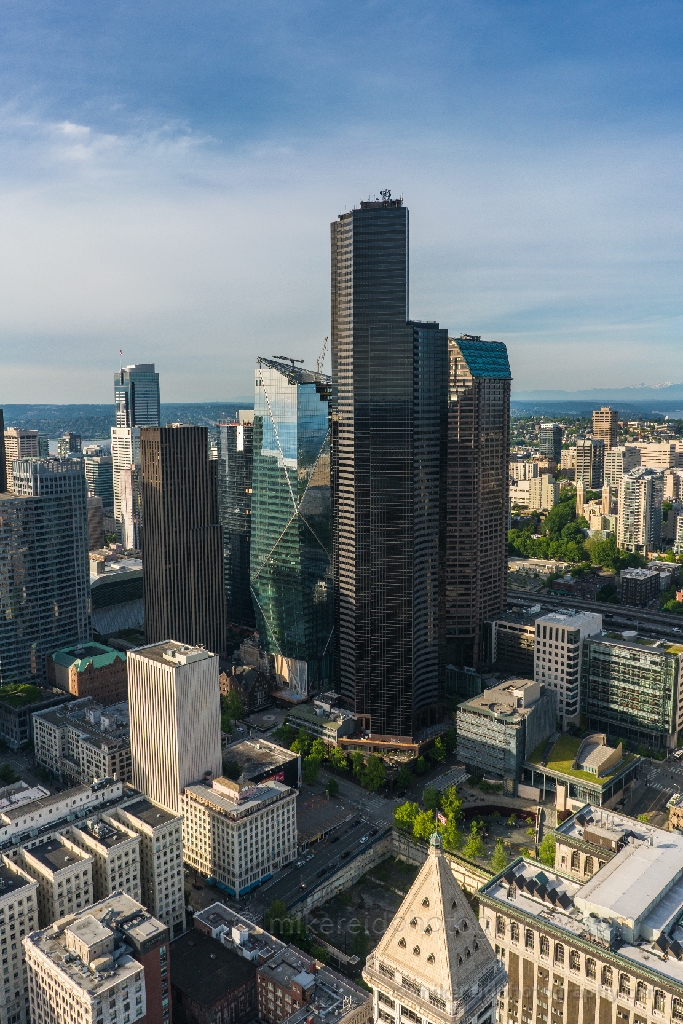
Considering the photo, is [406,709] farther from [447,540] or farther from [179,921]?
[179,921]

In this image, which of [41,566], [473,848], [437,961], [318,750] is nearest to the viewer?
[437,961]

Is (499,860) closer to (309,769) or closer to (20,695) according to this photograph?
(309,769)

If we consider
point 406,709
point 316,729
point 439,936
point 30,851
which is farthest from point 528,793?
point 439,936

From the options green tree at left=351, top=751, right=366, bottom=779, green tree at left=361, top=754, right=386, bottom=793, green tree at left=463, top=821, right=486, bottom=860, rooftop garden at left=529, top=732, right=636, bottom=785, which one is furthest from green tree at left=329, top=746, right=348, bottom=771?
green tree at left=463, top=821, right=486, bottom=860

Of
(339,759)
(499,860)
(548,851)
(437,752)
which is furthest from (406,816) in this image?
(437,752)

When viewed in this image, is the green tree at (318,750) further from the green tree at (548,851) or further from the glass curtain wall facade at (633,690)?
the glass curtain wall facade at (633,690)

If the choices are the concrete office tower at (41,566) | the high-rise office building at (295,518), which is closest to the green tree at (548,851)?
the high-rise office building at (295,518)

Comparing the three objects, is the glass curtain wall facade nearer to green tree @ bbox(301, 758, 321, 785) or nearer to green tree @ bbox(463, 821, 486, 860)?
green tree @ bbox(463, 821, 486, 860)
